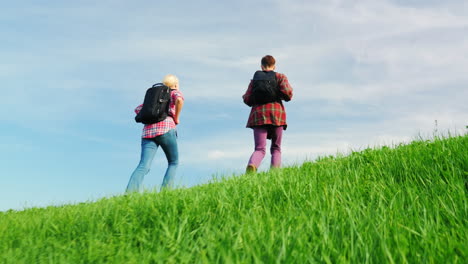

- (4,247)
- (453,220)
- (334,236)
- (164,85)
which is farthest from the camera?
(164,85)

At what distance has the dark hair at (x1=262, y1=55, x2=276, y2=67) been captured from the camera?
9.85 meters

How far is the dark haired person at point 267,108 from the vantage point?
9.46 meters

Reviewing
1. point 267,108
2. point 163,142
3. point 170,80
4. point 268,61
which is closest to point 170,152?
point 163,142

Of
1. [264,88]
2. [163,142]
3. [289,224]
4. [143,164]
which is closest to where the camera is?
[289,224]

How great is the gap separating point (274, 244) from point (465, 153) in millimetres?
3949

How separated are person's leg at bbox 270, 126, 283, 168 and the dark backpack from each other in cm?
244

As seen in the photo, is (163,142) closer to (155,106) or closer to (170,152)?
(170,152)

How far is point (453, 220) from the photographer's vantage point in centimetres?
372

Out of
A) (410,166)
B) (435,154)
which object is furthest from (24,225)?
(435,154)

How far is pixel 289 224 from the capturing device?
368 cm

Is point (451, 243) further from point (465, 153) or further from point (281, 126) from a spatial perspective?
point (281, 126)

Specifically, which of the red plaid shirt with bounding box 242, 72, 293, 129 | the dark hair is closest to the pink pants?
the red plaid shirt with bounding box 242, 72, 293, 129

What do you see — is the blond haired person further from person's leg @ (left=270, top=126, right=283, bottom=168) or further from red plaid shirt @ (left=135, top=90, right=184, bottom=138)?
person's leg @ (left=270, top=126, right=283, bottom=168)

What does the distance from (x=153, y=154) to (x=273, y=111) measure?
109 inches
